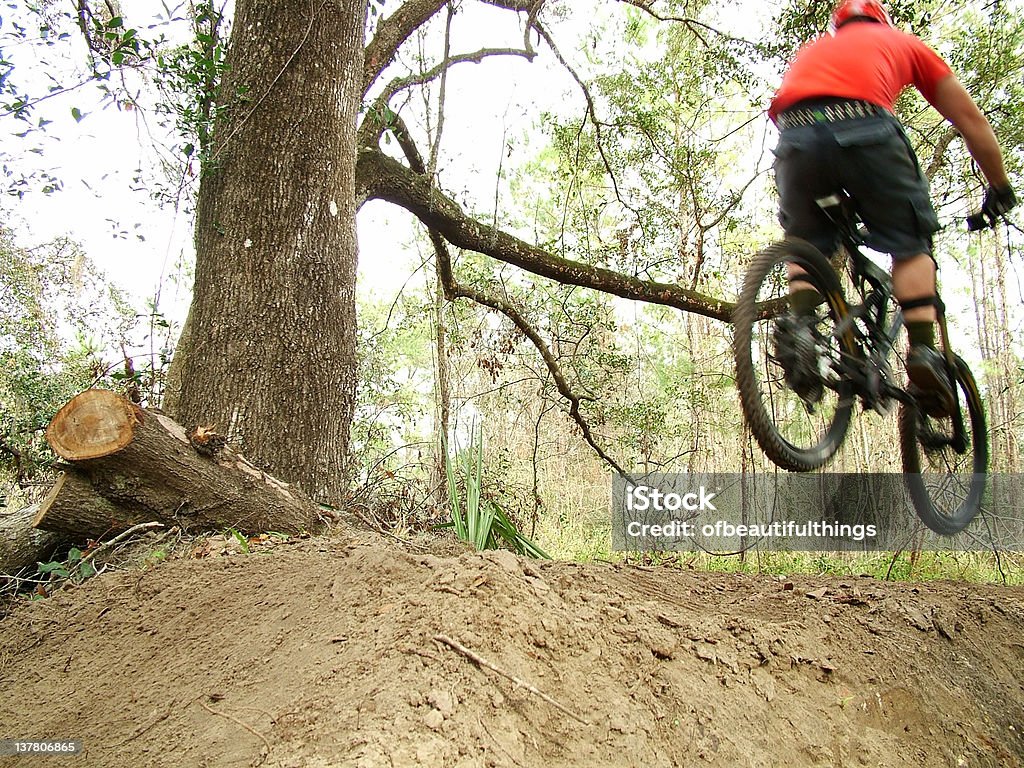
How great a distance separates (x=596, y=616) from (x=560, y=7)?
25.6 feet

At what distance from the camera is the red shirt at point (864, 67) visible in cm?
248

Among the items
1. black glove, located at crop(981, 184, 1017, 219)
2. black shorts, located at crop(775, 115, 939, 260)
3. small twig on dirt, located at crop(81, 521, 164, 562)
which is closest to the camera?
black shorts, located at crop(775, 115, 939, 260)

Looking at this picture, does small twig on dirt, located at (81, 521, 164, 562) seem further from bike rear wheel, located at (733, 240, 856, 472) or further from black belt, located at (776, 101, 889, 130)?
black belt, located at (776, 101, 889, 130)

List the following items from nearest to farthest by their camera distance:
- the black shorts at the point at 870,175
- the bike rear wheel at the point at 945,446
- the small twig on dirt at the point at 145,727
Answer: the small twig on dirt at the point at 145,727 < the black shorts at the point at 870,175 < the bike rear wheel at the point at 945,446

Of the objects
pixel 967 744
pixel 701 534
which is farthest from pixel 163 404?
pixel 701 534


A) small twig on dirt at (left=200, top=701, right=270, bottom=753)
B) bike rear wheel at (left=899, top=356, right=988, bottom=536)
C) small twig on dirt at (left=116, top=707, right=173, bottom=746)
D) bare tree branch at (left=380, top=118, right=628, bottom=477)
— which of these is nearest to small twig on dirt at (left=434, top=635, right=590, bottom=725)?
small twig on dirt at (left=200, top=701, right=270, bottom=753)

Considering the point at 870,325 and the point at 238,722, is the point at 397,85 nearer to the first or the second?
the point at 870,325

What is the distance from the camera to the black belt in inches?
96.7

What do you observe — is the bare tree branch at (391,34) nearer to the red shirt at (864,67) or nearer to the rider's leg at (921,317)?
the red shirt at (864,67)

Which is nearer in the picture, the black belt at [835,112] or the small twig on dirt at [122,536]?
the black belt at [835,112]

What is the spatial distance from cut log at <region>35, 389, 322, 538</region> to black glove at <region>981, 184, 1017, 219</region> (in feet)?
11.0

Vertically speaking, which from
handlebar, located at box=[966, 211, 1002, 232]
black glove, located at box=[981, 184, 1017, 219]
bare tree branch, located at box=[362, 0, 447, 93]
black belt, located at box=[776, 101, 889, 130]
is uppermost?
bare tree branch, located at box=[362, 0, 447, 93]

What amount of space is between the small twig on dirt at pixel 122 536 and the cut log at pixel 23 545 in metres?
0.26

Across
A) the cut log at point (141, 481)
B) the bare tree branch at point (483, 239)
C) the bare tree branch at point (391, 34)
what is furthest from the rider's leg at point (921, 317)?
the bare tree branch at point (391, 34)
